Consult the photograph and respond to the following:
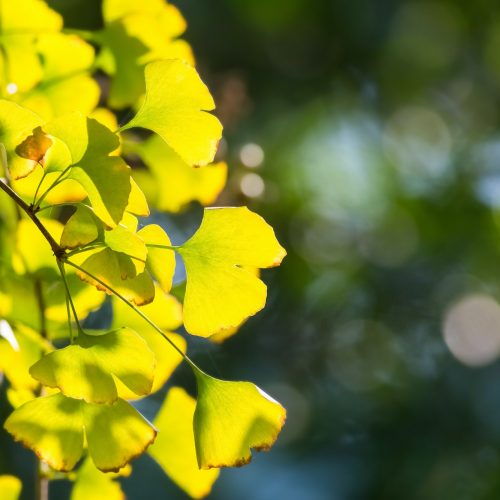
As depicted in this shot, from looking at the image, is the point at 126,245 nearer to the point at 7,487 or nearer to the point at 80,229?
the point at 80,229

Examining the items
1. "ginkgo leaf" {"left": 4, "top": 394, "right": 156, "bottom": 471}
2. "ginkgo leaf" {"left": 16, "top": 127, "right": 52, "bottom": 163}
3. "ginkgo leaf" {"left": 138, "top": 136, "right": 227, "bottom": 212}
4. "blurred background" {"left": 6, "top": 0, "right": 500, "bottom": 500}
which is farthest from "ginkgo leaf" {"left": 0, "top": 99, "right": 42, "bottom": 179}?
"blurred background" {"left": 6, "top": 0, "right": 500, "bottom": 500}

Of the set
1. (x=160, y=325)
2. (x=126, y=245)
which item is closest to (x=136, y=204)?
(x=126, y=245)

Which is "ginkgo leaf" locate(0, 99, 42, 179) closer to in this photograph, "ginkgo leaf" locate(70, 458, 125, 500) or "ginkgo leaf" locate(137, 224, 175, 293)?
"ginkgo leaf" locate(137, 224, 175, 293)

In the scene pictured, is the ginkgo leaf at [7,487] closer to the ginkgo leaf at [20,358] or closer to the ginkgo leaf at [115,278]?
the ginkgo leaf at [20,358]

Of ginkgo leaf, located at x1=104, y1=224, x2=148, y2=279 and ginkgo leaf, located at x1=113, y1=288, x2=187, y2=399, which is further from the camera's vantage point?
ginkgo leaf, located at x1=113, y1=288, x2=187, y2=399

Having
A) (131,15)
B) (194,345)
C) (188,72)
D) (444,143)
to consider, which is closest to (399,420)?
(444,143)

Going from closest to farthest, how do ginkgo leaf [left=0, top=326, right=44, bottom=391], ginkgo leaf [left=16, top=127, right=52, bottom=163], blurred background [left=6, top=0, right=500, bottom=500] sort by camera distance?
ginkgo leaf [left=16, top=127, right=52, bottom=163], ginkgo leaf [left=0, top=326, right=44, bottom=391], blurred background [left=6, top=0, right=500, bottom=500]

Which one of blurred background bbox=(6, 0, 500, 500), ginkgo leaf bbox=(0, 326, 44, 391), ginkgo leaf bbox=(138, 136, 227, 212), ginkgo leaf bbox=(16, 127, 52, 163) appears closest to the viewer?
ginkgo leaf bbox=(16, 127, 52, 163)
